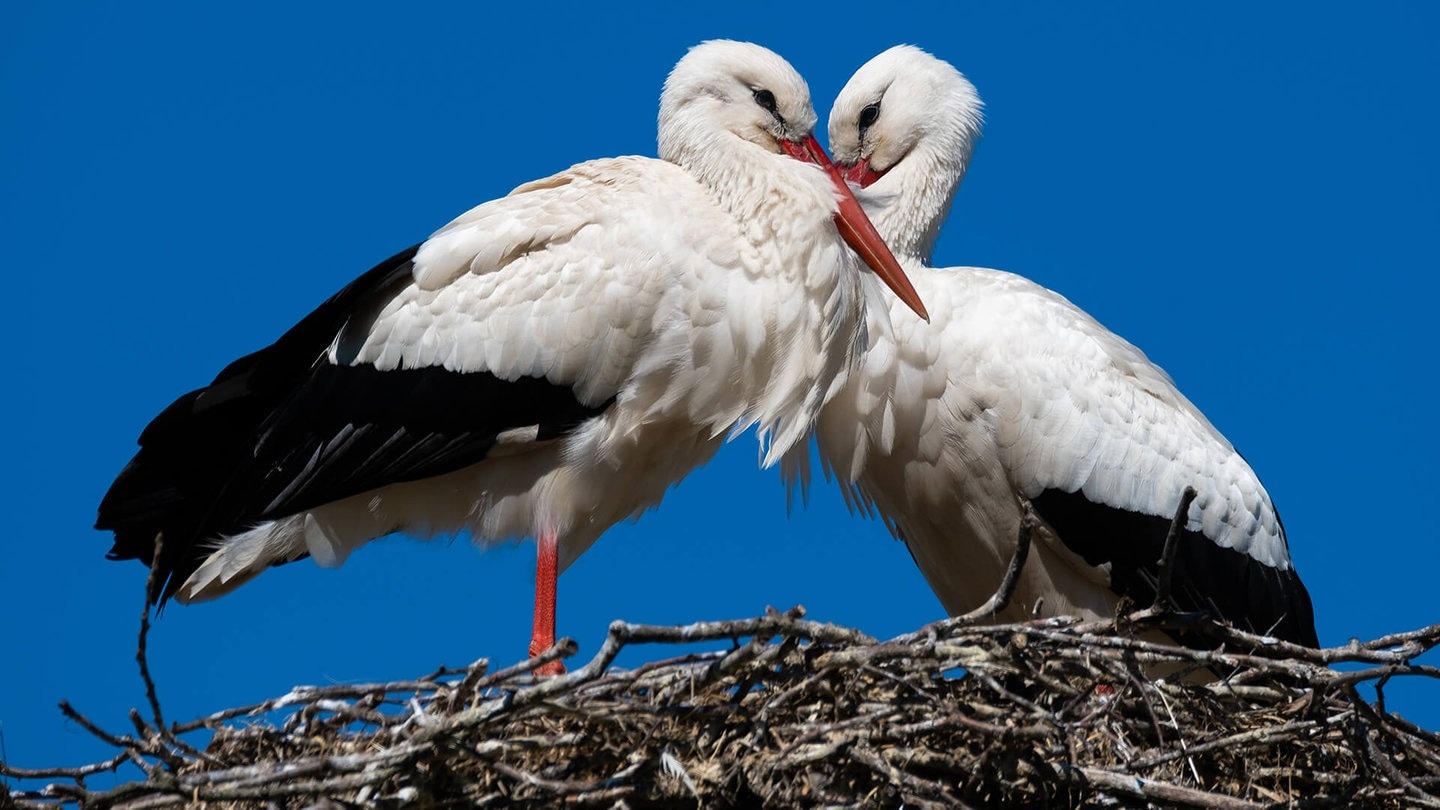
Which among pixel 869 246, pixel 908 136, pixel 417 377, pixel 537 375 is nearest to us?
pixel 537 375

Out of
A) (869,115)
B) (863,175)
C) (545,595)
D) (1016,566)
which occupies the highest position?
(869,115)

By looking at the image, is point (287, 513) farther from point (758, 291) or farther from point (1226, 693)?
point (1226, 693)

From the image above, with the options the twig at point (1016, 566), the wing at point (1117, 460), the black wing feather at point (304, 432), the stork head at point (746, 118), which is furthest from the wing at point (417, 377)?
the twig at point (1016, 566)

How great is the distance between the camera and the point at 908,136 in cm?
670

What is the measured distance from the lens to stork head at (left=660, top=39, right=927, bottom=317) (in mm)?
5660

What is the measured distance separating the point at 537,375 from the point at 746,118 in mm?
1072

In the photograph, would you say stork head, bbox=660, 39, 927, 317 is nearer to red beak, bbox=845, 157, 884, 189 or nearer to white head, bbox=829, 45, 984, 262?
white head, bbox=829, 45, 984, 262

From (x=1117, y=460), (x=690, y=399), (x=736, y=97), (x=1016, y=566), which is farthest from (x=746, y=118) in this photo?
(x=1016, y=566)

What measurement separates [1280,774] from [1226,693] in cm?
23

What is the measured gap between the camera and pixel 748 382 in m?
5.38

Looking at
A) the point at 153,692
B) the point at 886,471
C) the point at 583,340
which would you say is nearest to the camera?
the point at 153,692

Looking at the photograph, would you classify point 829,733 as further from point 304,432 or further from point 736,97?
point 736,97

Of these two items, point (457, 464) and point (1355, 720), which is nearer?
point (1355, 720)

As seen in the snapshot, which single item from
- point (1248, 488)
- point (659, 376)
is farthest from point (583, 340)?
point (1248, 488)
